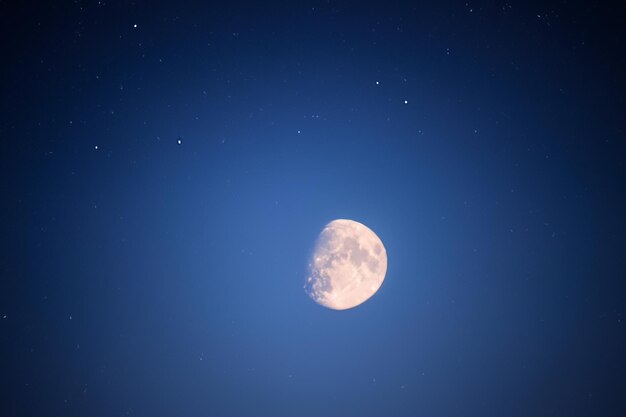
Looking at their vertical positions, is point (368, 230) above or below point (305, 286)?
above

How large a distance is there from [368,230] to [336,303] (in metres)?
1.74

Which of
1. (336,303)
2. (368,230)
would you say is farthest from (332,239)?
(336,303)

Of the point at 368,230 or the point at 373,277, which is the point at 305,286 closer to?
the point at 373,277

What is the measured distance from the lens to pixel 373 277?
224 inches

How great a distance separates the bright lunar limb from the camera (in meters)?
5.52

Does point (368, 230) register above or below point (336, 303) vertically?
above

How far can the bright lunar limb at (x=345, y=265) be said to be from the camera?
5.52m

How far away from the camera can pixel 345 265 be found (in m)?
5.49

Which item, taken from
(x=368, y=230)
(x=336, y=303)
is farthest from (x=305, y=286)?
(x=368, y=230)

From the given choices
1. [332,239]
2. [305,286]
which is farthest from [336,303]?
[332,239]

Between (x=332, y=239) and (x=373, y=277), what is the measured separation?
110cm

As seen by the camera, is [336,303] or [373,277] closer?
[373,277]

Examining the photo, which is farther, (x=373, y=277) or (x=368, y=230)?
(x=368, y=230)

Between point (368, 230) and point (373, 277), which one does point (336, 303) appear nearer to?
point (373, 277)
